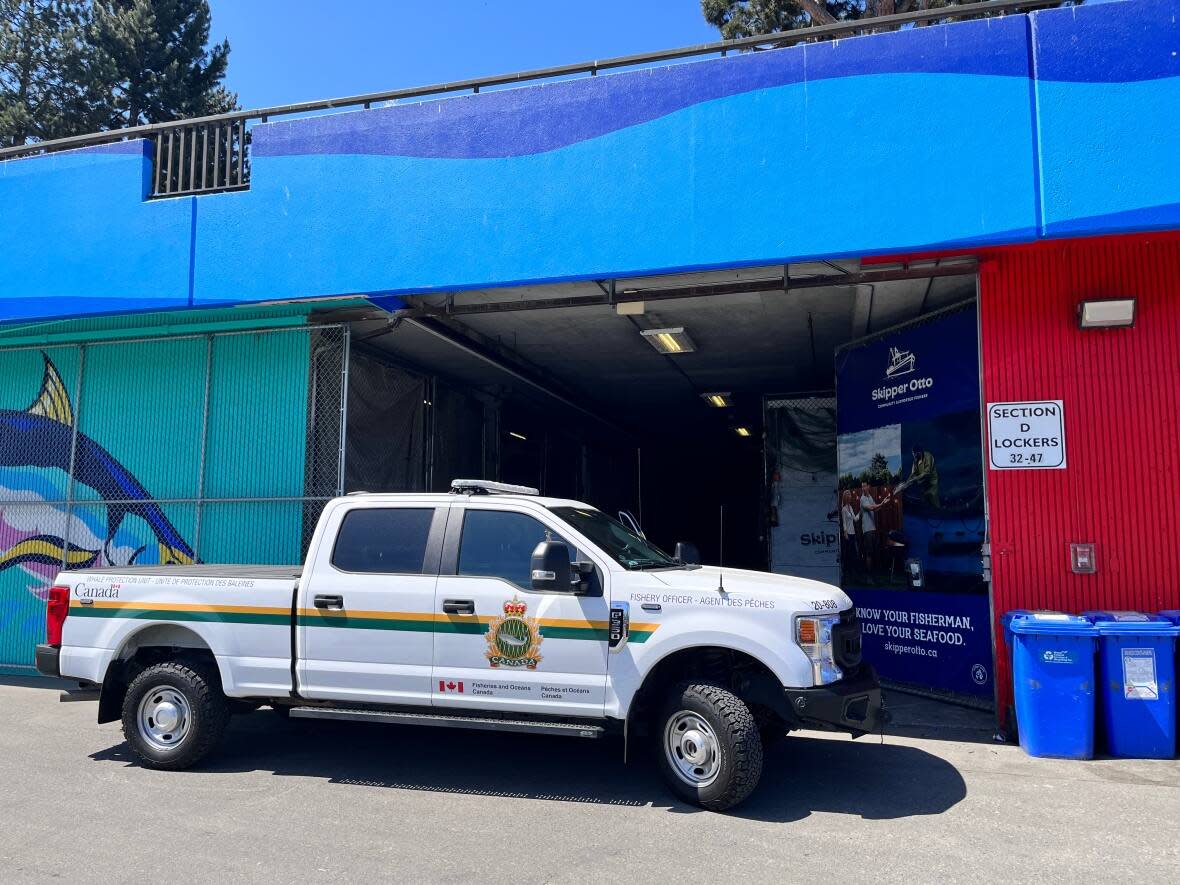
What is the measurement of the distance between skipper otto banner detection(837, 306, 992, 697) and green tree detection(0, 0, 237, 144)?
26266mm

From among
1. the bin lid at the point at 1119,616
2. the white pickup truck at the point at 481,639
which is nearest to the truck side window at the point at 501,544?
the white pickup truck at the point at 481,639

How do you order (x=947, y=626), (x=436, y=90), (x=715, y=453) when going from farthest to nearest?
(x=715, y=453) → (x=436, y=90) → (x=947, y=626)

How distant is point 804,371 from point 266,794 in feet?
35.4

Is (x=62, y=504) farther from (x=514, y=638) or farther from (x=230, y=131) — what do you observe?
(x=514, y=638)

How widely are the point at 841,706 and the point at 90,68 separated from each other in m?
31.1

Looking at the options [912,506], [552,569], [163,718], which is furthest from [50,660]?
[912,506]

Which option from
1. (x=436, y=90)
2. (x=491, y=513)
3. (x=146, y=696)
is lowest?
(x=146, y=696)

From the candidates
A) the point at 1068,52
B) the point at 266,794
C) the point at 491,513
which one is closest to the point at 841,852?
the point at 491,513

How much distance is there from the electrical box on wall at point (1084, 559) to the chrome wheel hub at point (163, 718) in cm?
750

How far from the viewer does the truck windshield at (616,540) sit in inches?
258

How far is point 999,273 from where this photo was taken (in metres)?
8.45

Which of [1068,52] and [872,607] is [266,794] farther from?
[1068,52]

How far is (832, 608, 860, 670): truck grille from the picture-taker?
19.6ft

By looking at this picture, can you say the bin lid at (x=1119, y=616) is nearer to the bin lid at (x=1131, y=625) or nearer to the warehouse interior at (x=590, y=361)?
the bin lid at (x=1131, y=625)
